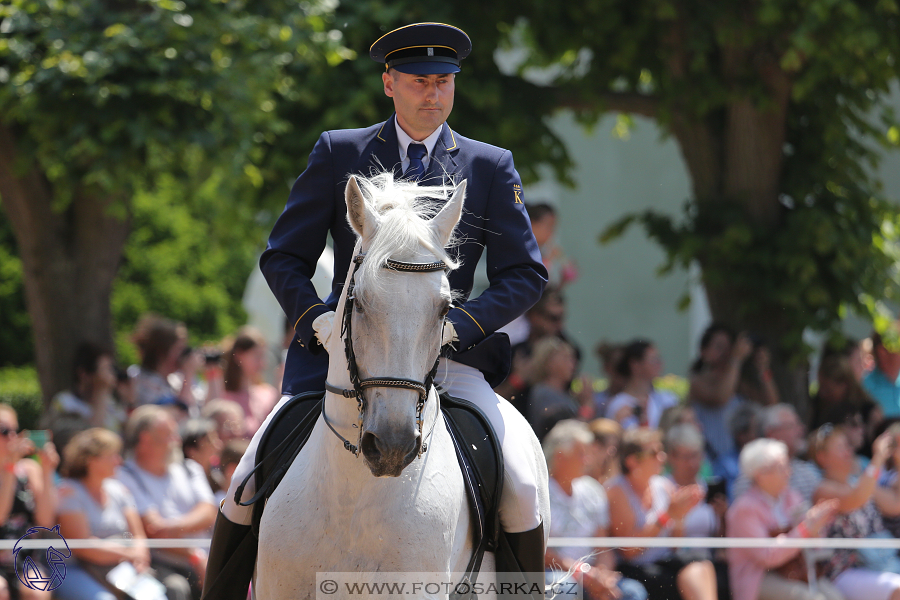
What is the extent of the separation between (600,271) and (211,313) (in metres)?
9.65

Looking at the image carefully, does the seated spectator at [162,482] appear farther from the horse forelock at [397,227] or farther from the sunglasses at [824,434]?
the sunglasses at [824,434]

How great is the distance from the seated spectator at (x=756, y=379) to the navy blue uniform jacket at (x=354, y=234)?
18.1ft

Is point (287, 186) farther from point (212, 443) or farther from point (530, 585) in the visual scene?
point (530, 585)

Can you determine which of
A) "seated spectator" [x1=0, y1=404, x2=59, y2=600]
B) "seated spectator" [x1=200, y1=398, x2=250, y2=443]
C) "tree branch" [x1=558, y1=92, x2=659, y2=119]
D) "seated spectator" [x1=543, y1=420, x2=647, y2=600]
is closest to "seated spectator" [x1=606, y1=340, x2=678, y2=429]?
"seated spectator" [x1=543, y1=420, x2=647, y2=600]

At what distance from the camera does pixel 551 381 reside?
7.36m

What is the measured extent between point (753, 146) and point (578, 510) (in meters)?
4.88

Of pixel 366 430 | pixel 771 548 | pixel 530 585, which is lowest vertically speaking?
pixel 771 548

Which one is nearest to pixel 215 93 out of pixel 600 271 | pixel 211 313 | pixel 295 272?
pixel 295 272

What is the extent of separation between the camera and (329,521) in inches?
127

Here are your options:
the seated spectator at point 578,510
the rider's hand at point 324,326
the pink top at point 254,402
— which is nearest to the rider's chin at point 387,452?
the rider's hand at point 324,326

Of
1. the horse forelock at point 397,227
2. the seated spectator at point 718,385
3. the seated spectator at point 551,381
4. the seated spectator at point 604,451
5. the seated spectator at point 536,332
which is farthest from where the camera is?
the seated spectator at point 718,385

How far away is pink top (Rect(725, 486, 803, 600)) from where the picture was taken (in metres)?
6.45

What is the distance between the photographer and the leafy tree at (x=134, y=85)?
729cm

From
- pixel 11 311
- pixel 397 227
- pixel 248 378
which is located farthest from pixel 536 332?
pixel 11 311
